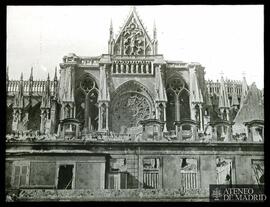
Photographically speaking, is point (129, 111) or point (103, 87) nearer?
point (129, 111)

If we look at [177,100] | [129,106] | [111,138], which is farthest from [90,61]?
[111,138]

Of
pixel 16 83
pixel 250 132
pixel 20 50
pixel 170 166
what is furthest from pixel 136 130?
pixel 16 83

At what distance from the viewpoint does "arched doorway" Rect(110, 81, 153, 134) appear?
25406 millimetres

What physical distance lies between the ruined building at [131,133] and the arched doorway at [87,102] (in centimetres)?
5

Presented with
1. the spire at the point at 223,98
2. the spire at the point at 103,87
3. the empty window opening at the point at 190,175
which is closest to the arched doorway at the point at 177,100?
the spire at the point at 223,98

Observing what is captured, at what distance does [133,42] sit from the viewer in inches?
1091

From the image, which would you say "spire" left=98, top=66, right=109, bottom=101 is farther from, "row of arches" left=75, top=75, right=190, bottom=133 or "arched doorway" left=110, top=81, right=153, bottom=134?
"arched doorway" left=110, top=81, right=153, bottom=134

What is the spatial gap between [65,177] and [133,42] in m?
11.3

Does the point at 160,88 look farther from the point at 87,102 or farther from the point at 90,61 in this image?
the point at 90,61

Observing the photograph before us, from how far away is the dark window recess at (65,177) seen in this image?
719 inches

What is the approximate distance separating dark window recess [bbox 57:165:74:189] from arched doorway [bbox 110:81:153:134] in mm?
6133

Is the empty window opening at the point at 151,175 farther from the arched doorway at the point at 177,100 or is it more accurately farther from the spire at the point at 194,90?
the spire at the point at 194,90
